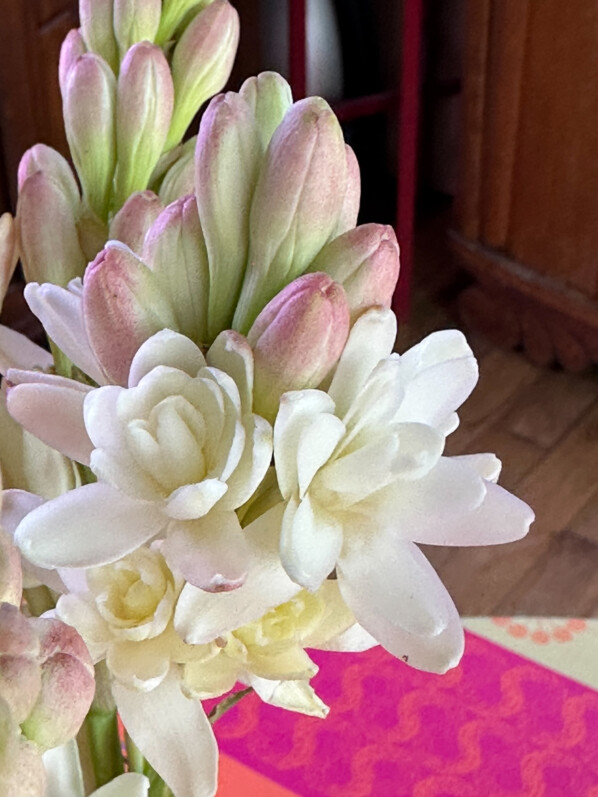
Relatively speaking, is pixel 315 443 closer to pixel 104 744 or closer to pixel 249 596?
pixel 249 596

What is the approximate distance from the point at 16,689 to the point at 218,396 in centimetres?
10

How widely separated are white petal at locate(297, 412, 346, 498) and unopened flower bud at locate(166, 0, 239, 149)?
7.2 inches

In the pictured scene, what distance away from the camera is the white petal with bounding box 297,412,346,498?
1.01ft

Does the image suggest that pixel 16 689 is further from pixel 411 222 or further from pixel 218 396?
pixel 411 222

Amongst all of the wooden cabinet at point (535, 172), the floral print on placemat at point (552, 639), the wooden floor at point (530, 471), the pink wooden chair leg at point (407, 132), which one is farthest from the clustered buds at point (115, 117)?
the pink wooden chair leg at point (407, 132)

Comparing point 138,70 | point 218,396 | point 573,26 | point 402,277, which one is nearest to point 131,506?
point 218,396

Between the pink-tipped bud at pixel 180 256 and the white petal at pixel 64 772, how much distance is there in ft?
0.55

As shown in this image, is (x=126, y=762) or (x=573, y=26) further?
(x=573, y=26)

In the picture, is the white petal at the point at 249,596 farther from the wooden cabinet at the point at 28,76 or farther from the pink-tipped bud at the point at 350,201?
the wooden cabinet at the point at 28,76

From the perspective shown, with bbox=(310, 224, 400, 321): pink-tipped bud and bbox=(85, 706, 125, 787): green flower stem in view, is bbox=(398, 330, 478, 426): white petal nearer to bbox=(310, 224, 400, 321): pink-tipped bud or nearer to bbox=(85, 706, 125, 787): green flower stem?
bbox=(310, 224, 400, 321): pink-tipped bud

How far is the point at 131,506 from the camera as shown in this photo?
314mm

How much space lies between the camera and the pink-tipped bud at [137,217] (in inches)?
14.4

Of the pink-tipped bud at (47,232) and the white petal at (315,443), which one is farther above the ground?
the pink-tipped bud at (47,232)

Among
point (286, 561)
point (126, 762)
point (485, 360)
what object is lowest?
point (485, 360)
